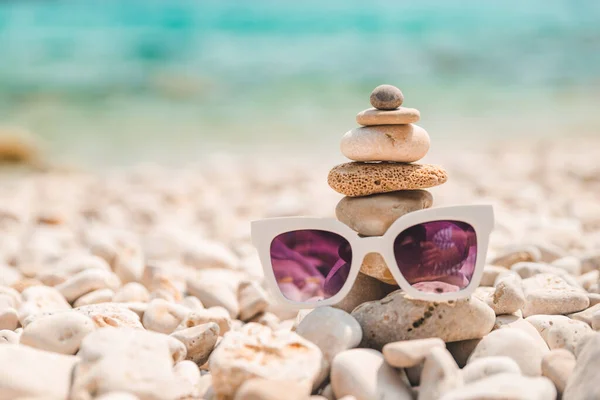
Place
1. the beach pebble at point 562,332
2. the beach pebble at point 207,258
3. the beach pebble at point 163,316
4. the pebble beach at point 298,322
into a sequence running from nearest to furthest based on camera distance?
the pebble beach at point 298,322, the beach pebble at point 562,332, the beach pebble at point 163,316, the beach pebble at point 207,258

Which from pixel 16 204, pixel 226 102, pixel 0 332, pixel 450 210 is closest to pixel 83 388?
pixel 0 332

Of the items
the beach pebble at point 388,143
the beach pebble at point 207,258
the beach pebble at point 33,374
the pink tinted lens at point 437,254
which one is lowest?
the beach pebble at point 207,258

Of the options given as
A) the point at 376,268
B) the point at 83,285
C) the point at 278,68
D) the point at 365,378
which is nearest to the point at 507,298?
the point at 376,268

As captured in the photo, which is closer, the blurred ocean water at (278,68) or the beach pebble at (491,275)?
the beach pebble at (491,275)

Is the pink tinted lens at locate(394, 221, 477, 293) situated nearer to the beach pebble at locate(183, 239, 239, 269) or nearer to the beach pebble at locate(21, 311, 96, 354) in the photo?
the beach pebble at locate(21, 311, 96, 354)

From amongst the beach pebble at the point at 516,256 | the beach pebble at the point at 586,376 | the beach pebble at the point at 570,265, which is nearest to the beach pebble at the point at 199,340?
the beach pebble at the point at 586,376

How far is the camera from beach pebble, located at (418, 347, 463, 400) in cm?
137

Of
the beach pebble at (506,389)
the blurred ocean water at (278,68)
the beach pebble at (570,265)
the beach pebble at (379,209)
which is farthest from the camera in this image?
the blurred ocean water at (278,68)

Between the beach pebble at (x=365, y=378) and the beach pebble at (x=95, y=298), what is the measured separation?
4.23 feet

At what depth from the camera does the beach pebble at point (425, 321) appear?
1.67 meters

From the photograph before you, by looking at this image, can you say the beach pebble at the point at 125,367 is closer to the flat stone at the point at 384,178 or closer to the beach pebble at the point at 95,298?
the flat stone at the point at 384,178

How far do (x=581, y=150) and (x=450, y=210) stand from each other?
677cm

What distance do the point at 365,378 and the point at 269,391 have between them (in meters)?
0.29

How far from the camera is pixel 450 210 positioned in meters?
1.73
